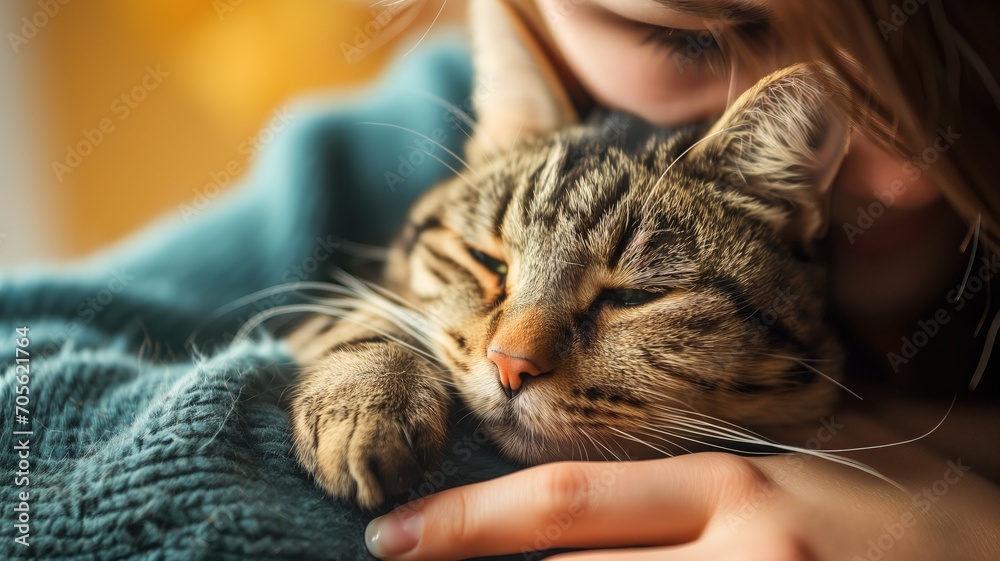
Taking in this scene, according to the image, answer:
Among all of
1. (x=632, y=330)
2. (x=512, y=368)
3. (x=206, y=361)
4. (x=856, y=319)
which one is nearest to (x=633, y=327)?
(x=632, y=330)

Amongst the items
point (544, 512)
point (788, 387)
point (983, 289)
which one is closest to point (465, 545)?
point (544, 512)

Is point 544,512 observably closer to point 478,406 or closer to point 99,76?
point 478,406

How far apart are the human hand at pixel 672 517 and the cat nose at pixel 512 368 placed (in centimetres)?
7

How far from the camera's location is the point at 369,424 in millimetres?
445

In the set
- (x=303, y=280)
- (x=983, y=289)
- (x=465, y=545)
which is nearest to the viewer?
(x=465, y=545)

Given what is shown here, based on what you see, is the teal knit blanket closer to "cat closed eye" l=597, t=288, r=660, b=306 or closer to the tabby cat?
the tabby cat

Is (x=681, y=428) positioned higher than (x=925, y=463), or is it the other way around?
(x=681, y=428)

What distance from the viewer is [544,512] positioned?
1.45 ft

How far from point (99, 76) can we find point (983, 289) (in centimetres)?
86

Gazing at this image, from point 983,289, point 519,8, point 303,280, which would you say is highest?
point 519,8

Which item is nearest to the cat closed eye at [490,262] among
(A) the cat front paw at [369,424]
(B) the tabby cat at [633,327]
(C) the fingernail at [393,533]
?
(B) the tabby cat at [633,327]

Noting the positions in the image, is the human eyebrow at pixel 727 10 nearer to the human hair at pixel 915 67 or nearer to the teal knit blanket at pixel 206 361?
the human hair at pixel 915 67

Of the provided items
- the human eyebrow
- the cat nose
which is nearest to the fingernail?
the cat nose

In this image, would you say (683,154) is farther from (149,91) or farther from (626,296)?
(149,91)
